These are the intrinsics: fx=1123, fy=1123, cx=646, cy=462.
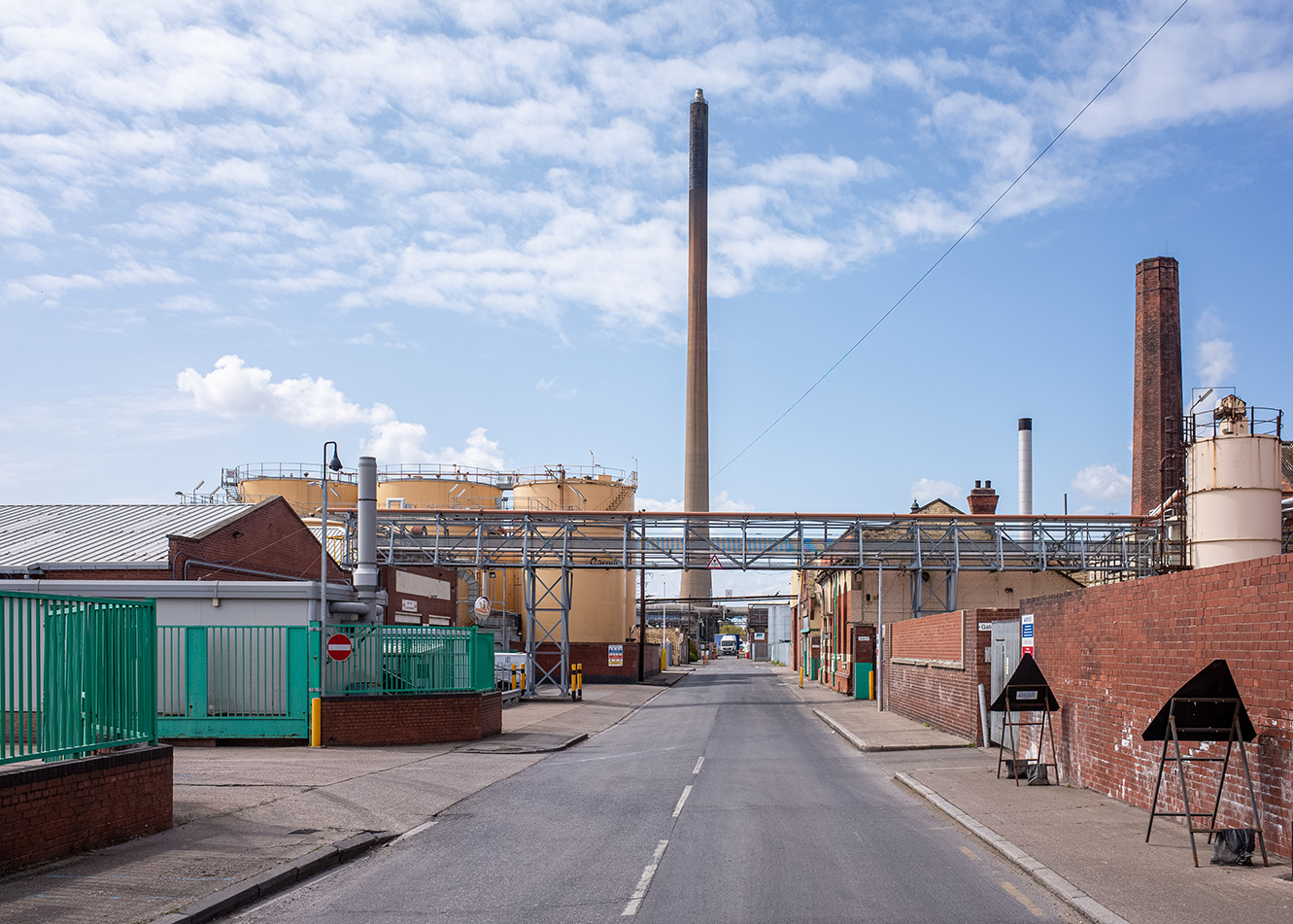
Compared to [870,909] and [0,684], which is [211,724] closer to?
[0,684]

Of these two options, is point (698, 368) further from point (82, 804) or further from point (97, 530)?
point (82, 804)

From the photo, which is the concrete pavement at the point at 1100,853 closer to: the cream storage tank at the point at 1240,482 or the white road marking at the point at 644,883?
the white road marking at the point at 644,883

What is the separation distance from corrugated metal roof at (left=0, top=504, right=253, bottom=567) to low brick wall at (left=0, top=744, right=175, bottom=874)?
16.5 metres

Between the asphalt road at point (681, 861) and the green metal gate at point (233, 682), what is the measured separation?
6.30 metres

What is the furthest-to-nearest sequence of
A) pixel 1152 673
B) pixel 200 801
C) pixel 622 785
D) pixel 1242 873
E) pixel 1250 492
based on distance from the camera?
pixel 1250 492
pixel 622 785
pixel 200 801
pixel 1152 673
pixel 1242 873

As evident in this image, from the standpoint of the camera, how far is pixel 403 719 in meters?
22.0

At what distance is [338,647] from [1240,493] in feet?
70.0

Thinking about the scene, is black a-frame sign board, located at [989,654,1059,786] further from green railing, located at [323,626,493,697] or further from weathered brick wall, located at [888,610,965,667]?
green railing, located at [323,626,493,697]

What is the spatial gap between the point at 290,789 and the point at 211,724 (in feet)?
24.9

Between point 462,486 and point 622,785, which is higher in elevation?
point 462,486

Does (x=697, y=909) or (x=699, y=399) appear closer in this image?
(x=697, y=909)

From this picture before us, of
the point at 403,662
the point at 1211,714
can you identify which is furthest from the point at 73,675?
the point at 403,662

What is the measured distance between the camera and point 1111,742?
13.3m

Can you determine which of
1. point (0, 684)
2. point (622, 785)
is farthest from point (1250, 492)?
point (0, 684)
